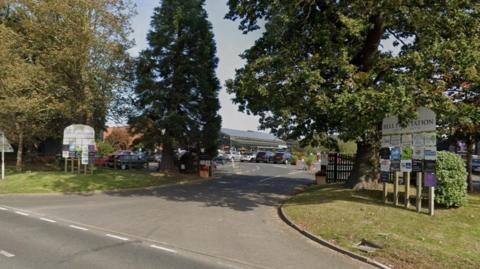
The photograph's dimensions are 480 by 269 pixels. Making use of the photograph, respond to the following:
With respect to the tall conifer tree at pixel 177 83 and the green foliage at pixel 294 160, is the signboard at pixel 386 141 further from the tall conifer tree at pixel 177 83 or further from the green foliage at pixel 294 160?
the green foliage at pixel 294 160

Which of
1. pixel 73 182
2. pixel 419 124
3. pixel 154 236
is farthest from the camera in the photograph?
pixel 73 182

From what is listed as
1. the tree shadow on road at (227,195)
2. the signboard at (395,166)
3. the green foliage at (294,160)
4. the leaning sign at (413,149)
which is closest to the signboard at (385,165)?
the leaning sign at (413,149)

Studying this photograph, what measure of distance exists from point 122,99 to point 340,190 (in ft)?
58.0

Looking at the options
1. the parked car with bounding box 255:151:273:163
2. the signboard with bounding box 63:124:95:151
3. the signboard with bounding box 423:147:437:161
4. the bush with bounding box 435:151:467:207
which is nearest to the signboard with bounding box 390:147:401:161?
the signboard with bounding box 423:147:437:161

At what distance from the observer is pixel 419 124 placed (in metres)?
13.5

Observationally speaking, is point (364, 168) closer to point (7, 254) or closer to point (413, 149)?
point (413, 149)

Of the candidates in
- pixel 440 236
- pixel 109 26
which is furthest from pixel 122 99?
pixel 440 236

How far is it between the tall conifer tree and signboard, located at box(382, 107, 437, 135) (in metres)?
16.5

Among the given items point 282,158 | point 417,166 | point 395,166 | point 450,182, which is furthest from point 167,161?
point 282,158

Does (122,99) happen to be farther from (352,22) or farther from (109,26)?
(352,22)

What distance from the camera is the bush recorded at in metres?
12.8

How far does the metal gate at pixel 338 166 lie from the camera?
84.8 feet

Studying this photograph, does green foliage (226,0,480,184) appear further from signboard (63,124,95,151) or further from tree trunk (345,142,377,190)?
signboard (63,124,95,151)

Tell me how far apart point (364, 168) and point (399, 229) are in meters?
7.18
